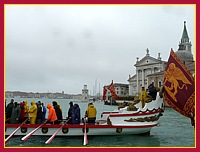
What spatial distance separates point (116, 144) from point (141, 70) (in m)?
67.3

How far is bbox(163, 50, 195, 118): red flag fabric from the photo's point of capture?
8180mm

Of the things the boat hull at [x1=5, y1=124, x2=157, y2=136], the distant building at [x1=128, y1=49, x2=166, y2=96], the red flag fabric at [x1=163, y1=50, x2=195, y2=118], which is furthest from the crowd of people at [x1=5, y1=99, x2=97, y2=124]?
the distant building at [x1=128, y1=49, x2=166, y2=96]

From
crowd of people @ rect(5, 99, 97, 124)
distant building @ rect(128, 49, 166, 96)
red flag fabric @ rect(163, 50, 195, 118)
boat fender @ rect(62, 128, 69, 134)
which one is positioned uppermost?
distant building @ rect(128, 49, 166, 96)

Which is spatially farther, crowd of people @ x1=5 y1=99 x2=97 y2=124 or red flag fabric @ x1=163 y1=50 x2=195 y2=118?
crowd of people @ x1=5 y1=99 x2=97 y2=124

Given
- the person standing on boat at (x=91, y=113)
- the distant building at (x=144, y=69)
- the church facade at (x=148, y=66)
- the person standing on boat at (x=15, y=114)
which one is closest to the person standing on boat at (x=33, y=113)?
the person standing on boat at (x=15, y=114)

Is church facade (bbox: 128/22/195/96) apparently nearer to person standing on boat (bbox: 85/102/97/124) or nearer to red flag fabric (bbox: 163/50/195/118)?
person standing on boat (bbox: 85/102/97/124)

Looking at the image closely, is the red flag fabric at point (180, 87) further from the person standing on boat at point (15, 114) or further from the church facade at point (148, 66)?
the church facade at point (148, 66)

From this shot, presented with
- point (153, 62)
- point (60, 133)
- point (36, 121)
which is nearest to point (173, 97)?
point (60, 133)

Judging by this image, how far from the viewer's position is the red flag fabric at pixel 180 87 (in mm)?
8180

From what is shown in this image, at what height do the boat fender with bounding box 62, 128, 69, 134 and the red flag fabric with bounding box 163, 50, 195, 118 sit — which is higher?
the red flag fabric with bounding box 163, 50, 195, 118

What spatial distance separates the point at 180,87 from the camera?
8.34 meters

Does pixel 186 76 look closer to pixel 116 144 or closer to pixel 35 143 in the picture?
pixel 116 144

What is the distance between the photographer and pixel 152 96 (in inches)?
450

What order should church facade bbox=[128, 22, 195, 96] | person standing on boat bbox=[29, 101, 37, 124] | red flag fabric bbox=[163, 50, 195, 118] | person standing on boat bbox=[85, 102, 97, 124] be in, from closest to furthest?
red flag fabric bbox=[163, 50, 195, 118] → person standing on boat bbox=[29, 101, 37, 124] → person standing on boat bbox=[85, 102, 97, 124] → church facade bbox=[128, 22, 195, 96]
